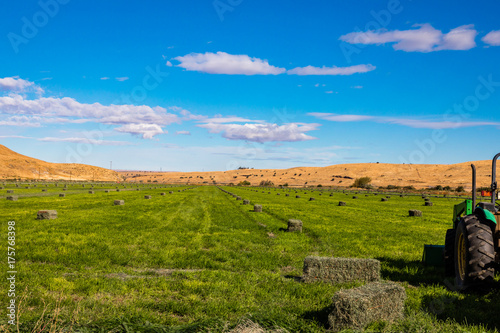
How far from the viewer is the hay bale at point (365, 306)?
6.50 meters

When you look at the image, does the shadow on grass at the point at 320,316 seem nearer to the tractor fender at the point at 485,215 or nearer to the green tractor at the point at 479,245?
the green tractor at the point at 479,245

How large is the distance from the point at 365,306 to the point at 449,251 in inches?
217

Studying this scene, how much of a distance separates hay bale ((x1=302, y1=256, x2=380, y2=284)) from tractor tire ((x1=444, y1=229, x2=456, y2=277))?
7.78 ft

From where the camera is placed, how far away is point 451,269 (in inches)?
420

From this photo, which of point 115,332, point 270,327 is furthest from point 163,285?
point 270,327

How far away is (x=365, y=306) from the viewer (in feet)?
21.4

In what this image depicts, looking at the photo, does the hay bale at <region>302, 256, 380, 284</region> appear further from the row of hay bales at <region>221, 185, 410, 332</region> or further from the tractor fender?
the tractor fender

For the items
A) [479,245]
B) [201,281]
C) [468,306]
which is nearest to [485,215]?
[479,245]

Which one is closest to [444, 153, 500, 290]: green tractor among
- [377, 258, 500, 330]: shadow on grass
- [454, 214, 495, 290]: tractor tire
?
[454, 214, 495, 290]: tractor tire

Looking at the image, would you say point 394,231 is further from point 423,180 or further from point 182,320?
point 423,180

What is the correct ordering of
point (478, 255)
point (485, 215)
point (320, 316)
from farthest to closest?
point (485, 215)
point (478, 255)
point (320, 316)

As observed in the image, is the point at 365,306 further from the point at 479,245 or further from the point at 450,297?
the point at 450,297

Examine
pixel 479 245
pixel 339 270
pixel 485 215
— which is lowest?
pixel 339 270

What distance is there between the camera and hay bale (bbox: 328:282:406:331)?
6.50m
